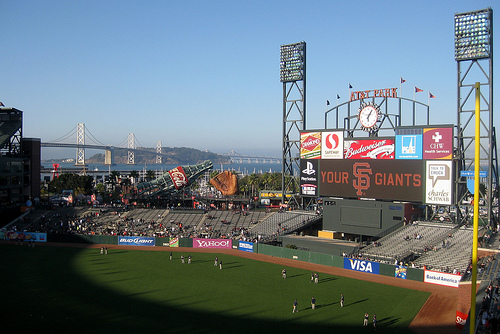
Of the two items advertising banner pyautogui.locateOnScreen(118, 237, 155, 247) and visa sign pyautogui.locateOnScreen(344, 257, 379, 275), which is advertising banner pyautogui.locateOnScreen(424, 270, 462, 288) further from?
advertising banner pyautogui.locateOnScreen(118, 237, 155, 247)

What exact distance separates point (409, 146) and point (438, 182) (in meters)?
4.91

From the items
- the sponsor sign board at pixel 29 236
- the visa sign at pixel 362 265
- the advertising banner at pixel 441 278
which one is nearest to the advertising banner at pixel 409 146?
the visa sign at pixel 362 265

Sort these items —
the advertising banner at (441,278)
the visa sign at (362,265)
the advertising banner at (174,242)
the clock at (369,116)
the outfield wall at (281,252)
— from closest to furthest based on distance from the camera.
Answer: the advertising banner at (441,278)
the outfield wall at (281,252)
the visa sign at (362,265)
the clock at (369,116)
the advertising banner at (174,242)

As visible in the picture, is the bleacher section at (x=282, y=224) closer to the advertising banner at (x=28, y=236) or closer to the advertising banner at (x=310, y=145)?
the advertising banner at (x=310, y=145)

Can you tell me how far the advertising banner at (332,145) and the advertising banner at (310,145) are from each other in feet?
1.89

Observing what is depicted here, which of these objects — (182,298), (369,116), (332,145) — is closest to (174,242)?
(182,298)

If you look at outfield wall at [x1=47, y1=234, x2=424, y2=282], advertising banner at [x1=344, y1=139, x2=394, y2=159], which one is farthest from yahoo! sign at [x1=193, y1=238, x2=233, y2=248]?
advertising banner at [x1=344, y1=139, x2=394, y2=159]

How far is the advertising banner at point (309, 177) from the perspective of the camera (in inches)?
2152

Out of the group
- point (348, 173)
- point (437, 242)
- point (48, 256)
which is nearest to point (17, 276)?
point (48, 256)

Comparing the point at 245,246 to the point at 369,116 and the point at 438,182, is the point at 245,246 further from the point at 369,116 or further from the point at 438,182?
the point at 438,182

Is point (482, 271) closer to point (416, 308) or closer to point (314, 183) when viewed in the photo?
point (416, 308)

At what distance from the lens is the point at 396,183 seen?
48812mm

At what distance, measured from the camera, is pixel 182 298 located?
104 feet

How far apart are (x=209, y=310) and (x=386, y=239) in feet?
82.8
